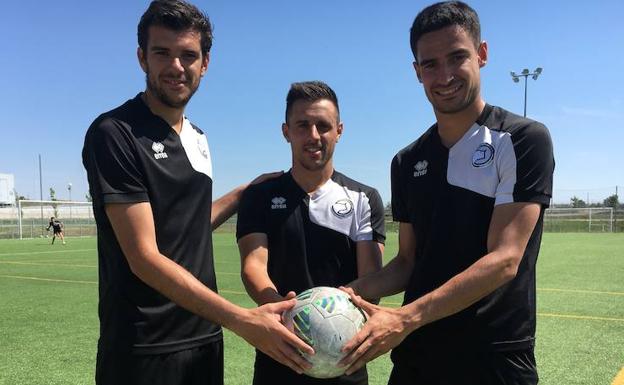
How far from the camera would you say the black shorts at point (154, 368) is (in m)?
2.92

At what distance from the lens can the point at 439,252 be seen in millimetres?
2979

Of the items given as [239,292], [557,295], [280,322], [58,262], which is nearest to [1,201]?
[58,262]

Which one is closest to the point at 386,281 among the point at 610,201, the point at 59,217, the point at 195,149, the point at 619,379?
the point at 195,149

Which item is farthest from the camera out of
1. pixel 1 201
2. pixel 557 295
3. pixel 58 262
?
pixel 1 201

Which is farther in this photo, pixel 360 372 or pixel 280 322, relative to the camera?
pixel 360 372

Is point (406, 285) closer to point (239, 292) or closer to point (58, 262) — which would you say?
point (239, 292)

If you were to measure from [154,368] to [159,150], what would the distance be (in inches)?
47.2

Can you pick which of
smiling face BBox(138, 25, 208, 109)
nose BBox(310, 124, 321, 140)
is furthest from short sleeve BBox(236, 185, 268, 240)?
smiling face BBox(138, 25, 208, 109)

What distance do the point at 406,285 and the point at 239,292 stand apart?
29.1 ft

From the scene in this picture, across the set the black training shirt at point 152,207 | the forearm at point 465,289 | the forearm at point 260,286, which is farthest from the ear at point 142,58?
the forearm at point 465,289

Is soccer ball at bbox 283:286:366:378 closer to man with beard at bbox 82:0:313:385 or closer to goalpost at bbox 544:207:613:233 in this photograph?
man with beard at bbox 82:0:313:385

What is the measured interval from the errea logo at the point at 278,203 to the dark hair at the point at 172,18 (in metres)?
1.08

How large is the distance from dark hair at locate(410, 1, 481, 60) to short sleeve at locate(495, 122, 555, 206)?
0.62 metres

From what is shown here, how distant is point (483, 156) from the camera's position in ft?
9.44
